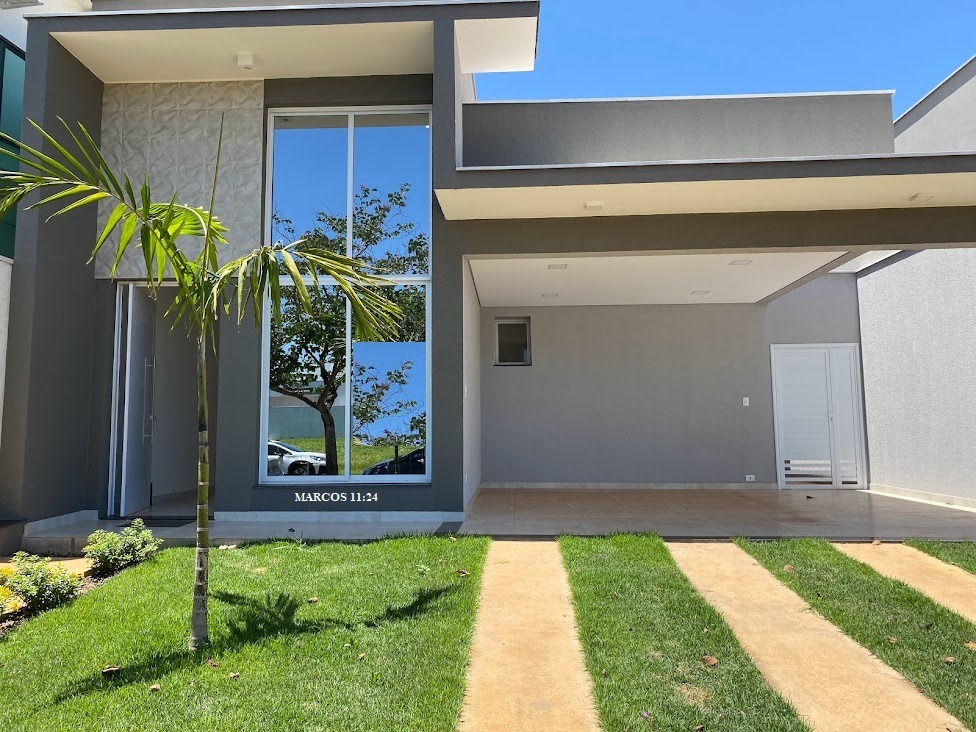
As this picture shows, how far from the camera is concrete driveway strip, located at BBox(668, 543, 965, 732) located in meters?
2.55

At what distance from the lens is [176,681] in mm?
2803

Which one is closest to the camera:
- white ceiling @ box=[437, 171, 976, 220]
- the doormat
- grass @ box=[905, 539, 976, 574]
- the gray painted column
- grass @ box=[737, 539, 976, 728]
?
grass @ box=[737, 539, 976, 728]

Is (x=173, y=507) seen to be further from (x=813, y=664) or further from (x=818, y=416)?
(x=818, y=416)

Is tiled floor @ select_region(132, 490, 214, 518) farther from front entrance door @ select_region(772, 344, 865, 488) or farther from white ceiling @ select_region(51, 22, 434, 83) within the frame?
front entrance door @ select_region(772, 344, 865, 488)

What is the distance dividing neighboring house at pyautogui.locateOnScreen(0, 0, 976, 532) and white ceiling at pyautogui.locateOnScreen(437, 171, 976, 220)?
0.11 ft

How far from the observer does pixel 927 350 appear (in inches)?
330

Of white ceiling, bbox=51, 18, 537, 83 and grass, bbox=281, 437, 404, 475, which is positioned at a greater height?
white ceiling, bbox=51, 18, 537, 83

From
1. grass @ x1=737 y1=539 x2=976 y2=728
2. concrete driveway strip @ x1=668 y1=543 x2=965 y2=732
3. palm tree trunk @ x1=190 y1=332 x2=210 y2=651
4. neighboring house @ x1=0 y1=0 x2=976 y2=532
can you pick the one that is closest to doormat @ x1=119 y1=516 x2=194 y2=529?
neighboring house @ x1=0 y1=0 x2=976 y2=532

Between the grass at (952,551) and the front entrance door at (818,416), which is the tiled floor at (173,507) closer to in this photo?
the grass at (952,551)

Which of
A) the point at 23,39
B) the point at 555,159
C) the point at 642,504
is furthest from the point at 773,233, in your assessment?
the point at 23,39

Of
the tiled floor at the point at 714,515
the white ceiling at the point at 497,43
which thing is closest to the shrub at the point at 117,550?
the tiled floor at the point at 714,515

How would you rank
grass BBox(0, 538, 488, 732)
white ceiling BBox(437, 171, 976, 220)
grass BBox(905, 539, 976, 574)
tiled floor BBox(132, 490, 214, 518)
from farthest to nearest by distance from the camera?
tiled floor BBox(132, 490, 214, 518)
white ceiling BBox(437, 171, 976, 220)
grass BBox(905, 539, 976, 574)
grass BBox(0, 538, 488, 732)

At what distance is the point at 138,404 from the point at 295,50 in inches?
166

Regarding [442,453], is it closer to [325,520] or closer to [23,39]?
[325,520]
